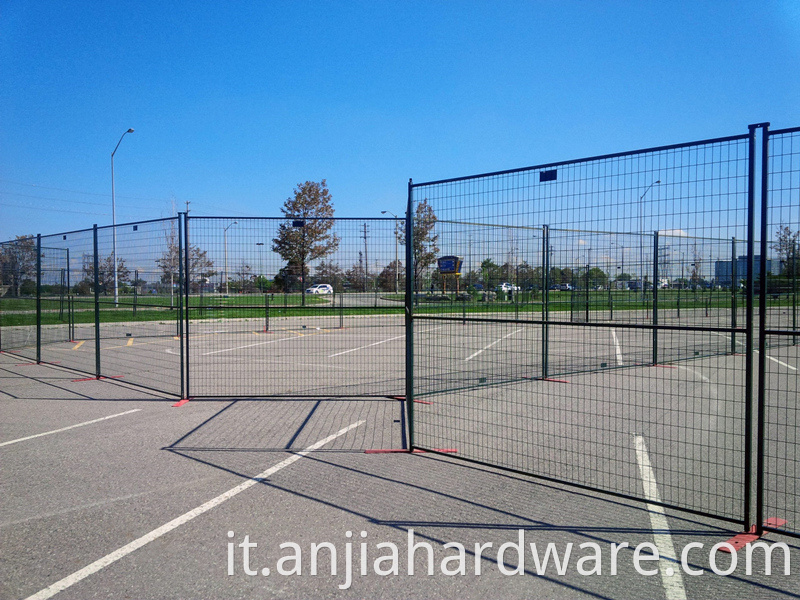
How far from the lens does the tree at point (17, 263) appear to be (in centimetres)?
1437

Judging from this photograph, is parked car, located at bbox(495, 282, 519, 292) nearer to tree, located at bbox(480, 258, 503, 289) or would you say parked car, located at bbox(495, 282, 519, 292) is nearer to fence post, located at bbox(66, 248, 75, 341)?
tree, located at bbox(480, 258, 503, 289)

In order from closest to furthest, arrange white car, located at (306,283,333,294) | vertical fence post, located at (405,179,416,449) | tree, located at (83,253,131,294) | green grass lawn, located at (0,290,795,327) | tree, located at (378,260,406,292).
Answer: vertical fence post, located at (405,179,416,449)
green grass lawn, located at (0,290,795,327)
tree, located at (378,260,406,292)
white car, located at (306,283,333,294)
tree, located at (83,253,131,294)

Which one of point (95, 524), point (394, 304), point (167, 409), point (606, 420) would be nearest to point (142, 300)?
point (167, 409)

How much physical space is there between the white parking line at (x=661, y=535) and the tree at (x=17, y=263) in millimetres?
15158

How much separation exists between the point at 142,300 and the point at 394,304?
17.9 ft

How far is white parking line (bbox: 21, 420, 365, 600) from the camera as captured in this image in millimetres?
3432

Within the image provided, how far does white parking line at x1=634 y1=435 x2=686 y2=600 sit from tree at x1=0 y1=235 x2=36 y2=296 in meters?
15.2

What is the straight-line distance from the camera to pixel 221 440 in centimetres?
657

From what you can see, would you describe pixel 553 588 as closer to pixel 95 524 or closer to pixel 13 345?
pixel 95 524

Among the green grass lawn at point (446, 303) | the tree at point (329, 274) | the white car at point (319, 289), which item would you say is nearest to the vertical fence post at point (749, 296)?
the green grass lawn at point (446, 303)

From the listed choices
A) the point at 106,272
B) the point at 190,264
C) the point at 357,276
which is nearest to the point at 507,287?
the point at 357,276

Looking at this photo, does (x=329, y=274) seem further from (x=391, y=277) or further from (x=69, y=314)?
(x=69, y=314)

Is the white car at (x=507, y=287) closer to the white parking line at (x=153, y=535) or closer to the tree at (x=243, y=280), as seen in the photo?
the white parking line at (x=153, y=535)

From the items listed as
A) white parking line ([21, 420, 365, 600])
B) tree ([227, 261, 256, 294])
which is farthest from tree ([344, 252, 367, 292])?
white parking line ([21, 420, 365, 600])
